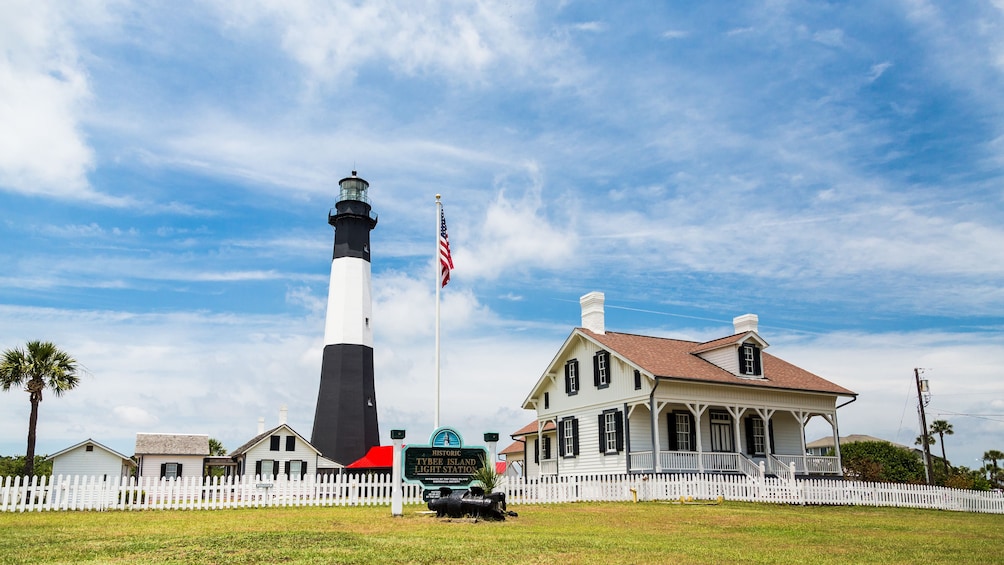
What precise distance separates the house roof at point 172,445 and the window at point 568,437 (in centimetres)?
2307

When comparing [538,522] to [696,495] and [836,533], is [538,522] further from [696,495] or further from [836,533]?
[696,495]

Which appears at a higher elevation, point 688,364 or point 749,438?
point 688,364

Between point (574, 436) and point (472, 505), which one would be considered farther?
point (574, 436)

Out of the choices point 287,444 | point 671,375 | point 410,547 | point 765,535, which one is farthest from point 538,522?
point 287,444

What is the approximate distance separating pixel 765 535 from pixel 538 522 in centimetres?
420

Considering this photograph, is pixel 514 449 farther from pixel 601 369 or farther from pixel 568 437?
pixel 601 369

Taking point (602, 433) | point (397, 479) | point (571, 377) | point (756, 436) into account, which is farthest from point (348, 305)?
point (397, 479)

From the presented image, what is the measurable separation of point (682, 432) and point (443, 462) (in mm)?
12731

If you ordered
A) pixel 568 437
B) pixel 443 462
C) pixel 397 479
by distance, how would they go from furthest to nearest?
pixel 568 437
pixel 443 462
pixel 397 479

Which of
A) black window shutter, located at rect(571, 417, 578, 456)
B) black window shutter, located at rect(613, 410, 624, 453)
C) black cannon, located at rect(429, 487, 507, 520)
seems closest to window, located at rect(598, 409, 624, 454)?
black window shutter, located at rect(613, 410, 624, 453)

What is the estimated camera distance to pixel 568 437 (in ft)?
106

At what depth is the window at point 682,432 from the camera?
2862 cm

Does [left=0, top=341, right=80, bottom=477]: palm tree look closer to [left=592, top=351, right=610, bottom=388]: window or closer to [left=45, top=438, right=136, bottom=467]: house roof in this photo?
[left=45, top=438, right=136, bottom=467]: house roof

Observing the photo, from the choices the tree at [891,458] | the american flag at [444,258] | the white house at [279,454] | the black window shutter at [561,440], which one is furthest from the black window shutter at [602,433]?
the tree at [891,458]
